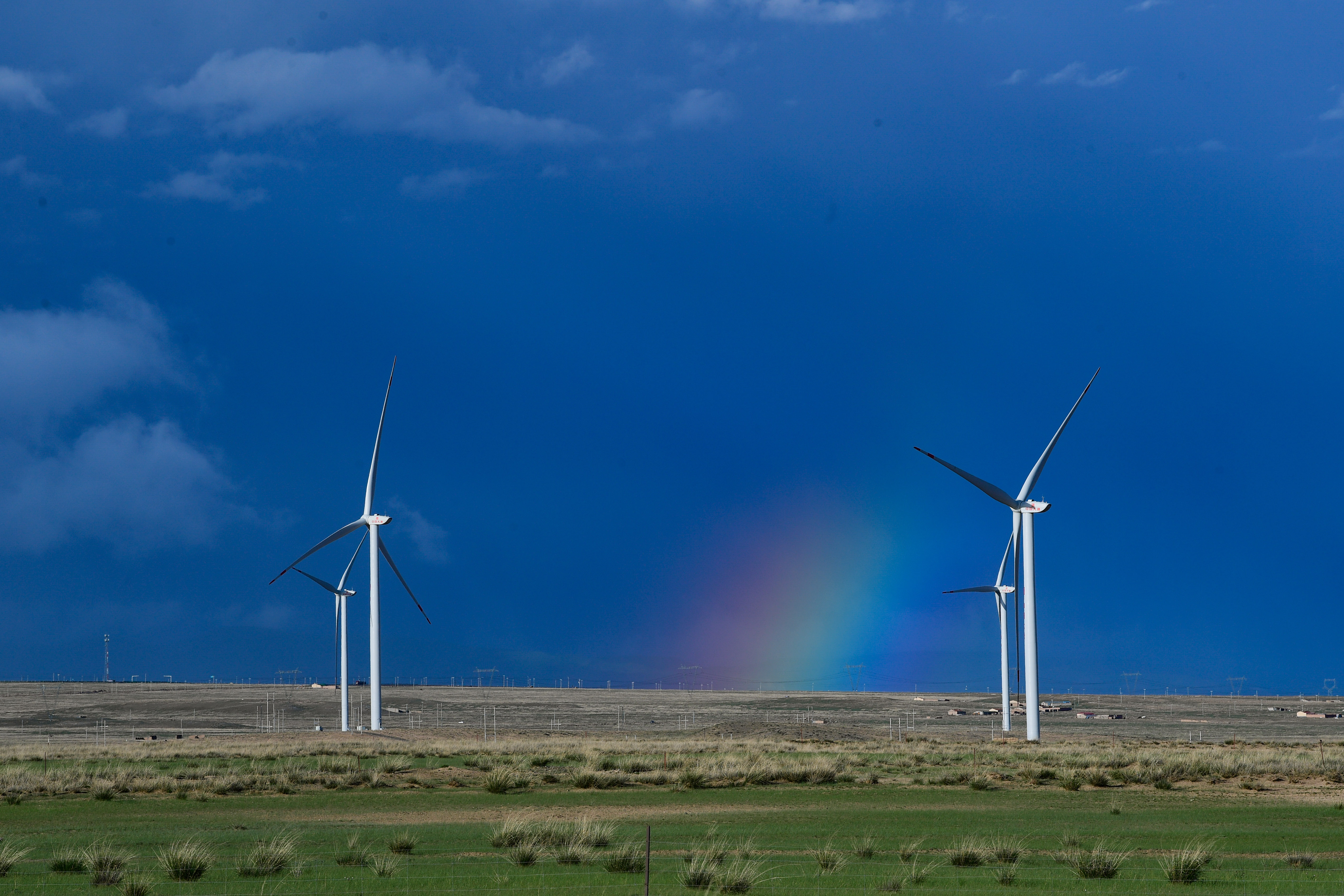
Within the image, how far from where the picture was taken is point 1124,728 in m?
111

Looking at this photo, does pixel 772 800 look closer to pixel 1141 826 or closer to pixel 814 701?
pixel 1141 826

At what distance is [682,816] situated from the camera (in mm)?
34781

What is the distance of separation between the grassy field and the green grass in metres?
0.12

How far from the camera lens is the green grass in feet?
71.7

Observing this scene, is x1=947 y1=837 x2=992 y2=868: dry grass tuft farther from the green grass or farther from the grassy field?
the green grass

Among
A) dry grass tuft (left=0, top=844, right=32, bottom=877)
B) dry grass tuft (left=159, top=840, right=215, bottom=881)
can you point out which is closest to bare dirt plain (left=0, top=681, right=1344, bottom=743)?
dry grass tuft (left=0, top=844, right=32, bottom=877)

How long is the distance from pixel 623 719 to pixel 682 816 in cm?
10322

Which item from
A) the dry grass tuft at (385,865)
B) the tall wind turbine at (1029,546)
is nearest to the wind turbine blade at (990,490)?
the tall wind turbine at (1029,546)

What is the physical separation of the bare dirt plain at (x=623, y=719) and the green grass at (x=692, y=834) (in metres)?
37.5

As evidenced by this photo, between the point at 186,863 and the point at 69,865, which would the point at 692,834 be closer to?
the point at 186,863

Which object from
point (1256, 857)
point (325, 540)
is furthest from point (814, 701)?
point (1256, 857)

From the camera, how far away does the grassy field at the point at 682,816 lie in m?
22.3

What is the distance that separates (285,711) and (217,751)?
86.8m

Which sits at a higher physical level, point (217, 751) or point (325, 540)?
point (325, 540)
